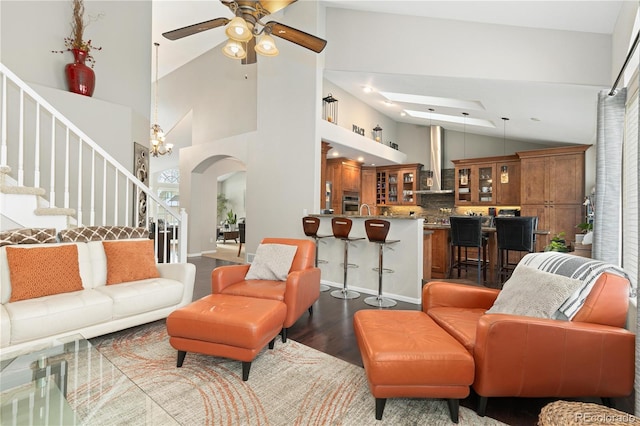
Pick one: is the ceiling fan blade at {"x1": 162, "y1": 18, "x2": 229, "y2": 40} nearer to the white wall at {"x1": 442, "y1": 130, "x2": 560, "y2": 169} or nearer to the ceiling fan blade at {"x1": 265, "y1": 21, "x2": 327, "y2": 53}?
the ceiling fan blade at {"x1": 265, "y1": 21, "x2": 327, "y2": 53}

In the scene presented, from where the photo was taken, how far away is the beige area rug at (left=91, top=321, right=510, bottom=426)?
1.74 metres

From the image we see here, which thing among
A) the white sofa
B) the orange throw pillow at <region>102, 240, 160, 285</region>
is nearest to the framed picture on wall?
the orange throw pillow at <region>102, 240, 160, 285</region>

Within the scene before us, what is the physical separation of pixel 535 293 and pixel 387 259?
8.20ft

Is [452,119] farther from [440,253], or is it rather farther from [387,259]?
[387,259]

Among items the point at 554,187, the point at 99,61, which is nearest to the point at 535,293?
the point at 554,187

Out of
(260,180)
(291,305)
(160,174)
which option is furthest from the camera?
(160,174)

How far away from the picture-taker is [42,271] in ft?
8.01

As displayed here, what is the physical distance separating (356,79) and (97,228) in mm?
4488

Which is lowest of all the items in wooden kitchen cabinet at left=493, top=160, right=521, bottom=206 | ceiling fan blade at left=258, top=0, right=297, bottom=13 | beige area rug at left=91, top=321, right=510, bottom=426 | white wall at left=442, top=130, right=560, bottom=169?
beige area rug at left=91, top=321, right=510, bottom=426

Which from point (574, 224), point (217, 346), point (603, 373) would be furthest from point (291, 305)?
point (574, 224)

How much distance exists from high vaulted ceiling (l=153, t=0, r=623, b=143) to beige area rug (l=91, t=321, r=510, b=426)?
4046 mm

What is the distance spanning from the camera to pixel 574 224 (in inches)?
249

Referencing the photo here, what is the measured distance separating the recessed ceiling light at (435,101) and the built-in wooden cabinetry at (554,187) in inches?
80.1

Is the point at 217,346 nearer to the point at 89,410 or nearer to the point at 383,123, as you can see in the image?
the point at 89,410
